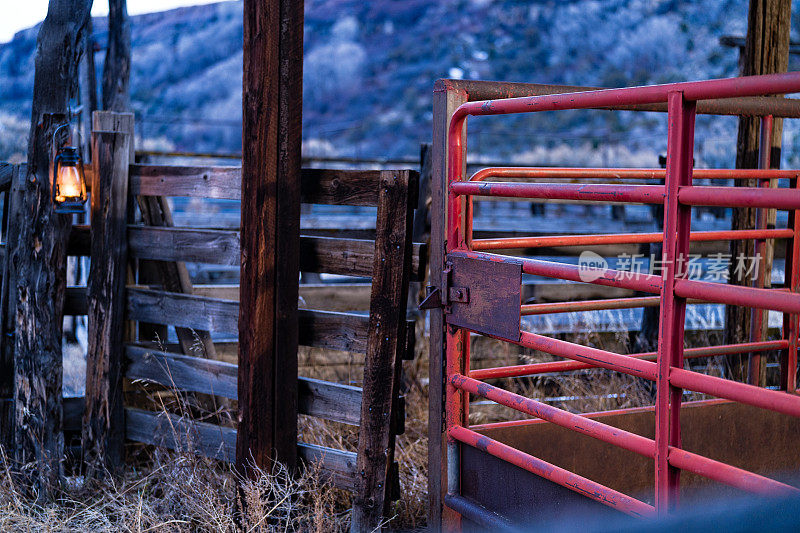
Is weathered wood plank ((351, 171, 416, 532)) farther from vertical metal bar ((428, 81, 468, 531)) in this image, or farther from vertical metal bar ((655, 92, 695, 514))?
vertical metal bar ((655, 92, 695, 514))

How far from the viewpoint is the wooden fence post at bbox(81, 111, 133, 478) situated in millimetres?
4629

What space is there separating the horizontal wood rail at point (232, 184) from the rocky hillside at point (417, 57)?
246 ft

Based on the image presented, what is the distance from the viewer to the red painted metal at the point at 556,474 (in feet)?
7.23

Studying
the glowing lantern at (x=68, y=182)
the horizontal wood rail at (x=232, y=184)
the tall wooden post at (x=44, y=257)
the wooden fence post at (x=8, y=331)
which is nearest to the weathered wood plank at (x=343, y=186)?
the horizontal wood rail at (x=232, y=184)

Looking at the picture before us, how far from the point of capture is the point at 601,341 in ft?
20.5

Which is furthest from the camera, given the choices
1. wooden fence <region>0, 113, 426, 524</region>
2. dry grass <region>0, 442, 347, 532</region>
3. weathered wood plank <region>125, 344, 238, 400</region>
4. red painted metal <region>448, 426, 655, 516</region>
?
weathered wood plank <region>125, 344, 238, 400</region>

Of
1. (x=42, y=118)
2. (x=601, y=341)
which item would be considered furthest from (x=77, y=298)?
(x=601, y=341)

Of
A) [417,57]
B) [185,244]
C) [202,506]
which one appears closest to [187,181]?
[185,244]

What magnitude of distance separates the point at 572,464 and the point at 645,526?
9.68 feet

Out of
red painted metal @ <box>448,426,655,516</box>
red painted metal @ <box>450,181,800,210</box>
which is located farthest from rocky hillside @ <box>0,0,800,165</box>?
red painted metal @ <box>450,181,800,210</box>

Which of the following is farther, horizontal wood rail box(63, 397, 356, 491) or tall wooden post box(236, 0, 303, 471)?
horizontal wood rail box(63, 397, 356, 491)

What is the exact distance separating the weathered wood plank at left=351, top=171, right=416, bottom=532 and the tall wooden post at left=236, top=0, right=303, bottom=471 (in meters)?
0.41

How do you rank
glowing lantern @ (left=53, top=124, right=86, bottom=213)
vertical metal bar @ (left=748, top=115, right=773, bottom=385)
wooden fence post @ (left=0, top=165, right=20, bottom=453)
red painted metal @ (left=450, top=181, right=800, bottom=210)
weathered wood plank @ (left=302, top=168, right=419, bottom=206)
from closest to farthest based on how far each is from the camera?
red painted metal @ (left=450, top=181, right=800, bottom=210) → weathered wood plank @ (left=302, top=168, right=419, bottom=206) → vertical metal bar @ (left=748, top=115, right=773, bottom=385) → glowing lantern @ (left=53, top=124, right=86, bottom=213) → wooden fence post @ (left=0, top=165, right=20, bottom=453)

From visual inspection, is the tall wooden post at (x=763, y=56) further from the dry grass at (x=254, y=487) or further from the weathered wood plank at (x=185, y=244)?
the weathered wood plank at (x=185, y=244)
